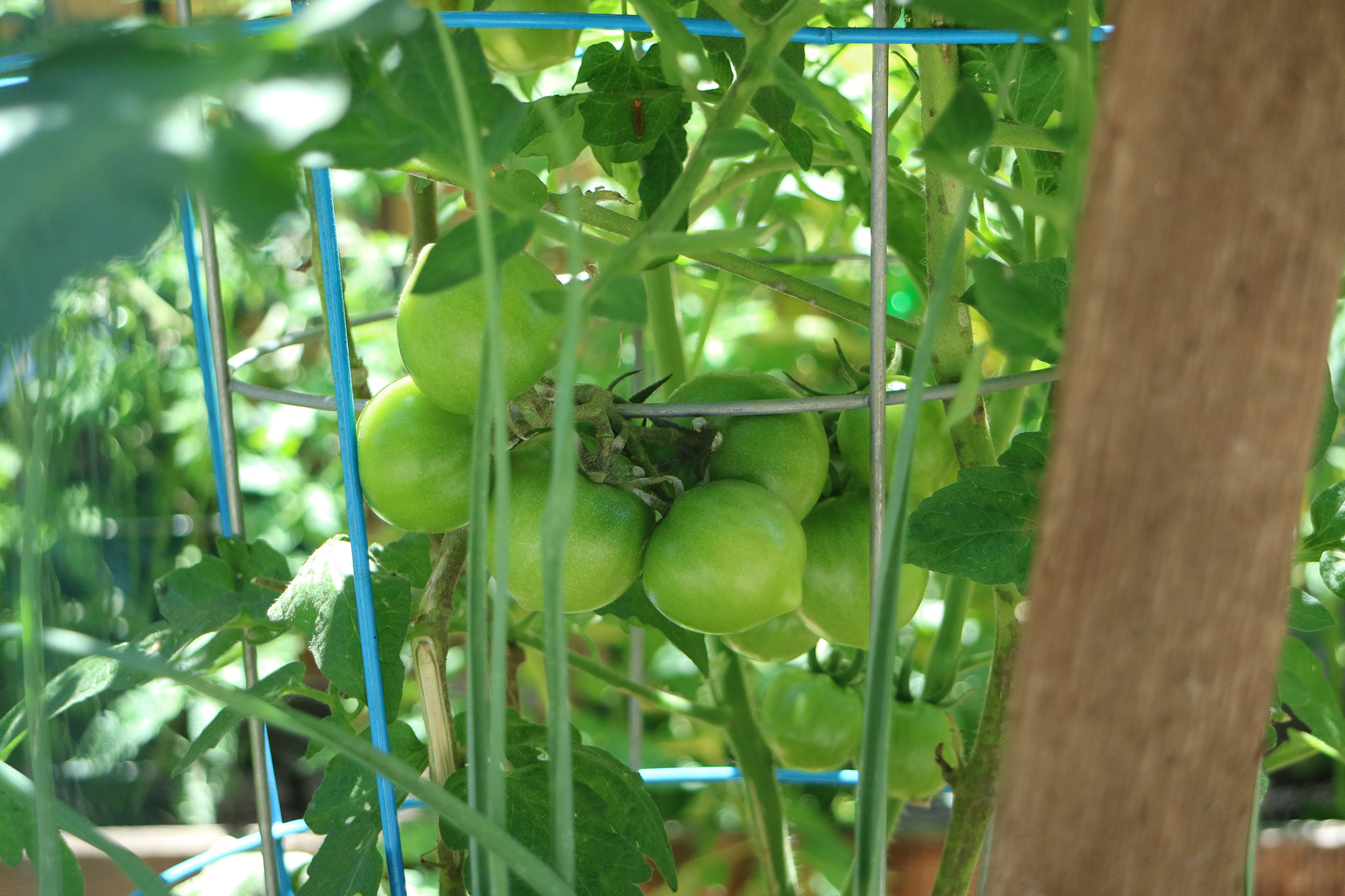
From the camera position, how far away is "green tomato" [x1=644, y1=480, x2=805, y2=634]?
0.36m

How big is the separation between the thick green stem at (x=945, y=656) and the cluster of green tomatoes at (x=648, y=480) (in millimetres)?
120

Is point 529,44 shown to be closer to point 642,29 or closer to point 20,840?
point 642,29

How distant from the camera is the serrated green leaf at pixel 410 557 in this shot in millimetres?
450

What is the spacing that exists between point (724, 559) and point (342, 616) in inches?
5.2

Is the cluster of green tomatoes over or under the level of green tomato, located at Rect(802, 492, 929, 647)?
over

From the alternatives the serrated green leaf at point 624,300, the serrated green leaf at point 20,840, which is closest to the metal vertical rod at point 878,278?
the serrated green leaf at point 624,300

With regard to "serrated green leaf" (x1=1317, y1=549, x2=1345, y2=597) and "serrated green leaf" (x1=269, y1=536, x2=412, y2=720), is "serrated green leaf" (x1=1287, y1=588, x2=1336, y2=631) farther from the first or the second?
"serrated green leaf" (x1=269, y1=536, x2=412, y2=720)

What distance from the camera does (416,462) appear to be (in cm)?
37

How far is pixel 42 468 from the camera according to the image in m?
0.27

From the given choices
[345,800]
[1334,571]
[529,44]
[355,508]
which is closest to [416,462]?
[355,508]

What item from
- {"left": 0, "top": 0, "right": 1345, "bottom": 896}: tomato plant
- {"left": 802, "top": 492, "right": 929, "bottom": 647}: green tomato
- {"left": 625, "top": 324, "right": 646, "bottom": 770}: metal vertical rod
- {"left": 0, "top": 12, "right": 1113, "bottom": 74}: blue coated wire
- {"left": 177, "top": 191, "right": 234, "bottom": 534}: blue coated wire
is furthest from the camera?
{"left": 625, "top": 324, "right": 646, "bottom": 770}: metal vertical rod

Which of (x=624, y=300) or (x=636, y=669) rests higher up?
(x=624, y=300)

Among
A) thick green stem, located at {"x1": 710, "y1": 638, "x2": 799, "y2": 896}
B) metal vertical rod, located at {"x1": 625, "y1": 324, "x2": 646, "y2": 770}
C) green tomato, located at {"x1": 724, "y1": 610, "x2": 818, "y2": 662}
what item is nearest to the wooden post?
green tomato, located at {"x1": 724, "y1": 610, "x2": 818, "y2": 662}

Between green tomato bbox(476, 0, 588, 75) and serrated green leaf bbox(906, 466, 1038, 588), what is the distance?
10.9 inches
